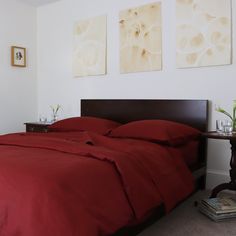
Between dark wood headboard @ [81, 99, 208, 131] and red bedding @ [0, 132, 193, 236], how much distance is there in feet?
2.82

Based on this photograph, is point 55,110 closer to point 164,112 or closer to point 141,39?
point 141,39

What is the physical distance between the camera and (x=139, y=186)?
1.90 metres

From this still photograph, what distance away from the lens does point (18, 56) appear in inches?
174

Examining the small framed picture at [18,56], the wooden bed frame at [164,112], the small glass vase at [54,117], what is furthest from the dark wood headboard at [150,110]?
the small framed picture at [18,56]

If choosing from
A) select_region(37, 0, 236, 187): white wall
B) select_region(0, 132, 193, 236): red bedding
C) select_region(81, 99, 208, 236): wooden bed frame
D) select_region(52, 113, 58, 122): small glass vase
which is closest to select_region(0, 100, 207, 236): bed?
select_region(0, 132, 193, 236): red bedding

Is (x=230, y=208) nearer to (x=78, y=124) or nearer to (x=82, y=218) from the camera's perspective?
(x=82, y=218)

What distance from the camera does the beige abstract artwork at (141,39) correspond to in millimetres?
3449

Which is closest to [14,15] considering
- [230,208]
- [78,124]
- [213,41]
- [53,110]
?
[53,110]

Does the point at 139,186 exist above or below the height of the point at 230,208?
above

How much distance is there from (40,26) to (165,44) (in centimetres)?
222

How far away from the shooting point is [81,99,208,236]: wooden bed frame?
3107mm

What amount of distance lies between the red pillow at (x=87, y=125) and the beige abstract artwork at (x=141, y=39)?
2.45 ft

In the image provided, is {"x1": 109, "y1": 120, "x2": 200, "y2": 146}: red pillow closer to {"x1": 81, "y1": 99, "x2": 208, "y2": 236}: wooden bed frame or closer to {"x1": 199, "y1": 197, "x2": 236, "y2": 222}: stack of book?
{"x1": 81, "y1": 99, "x2": 208, "y2": 236}: wooden bed frame

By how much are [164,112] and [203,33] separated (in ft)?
3.00
